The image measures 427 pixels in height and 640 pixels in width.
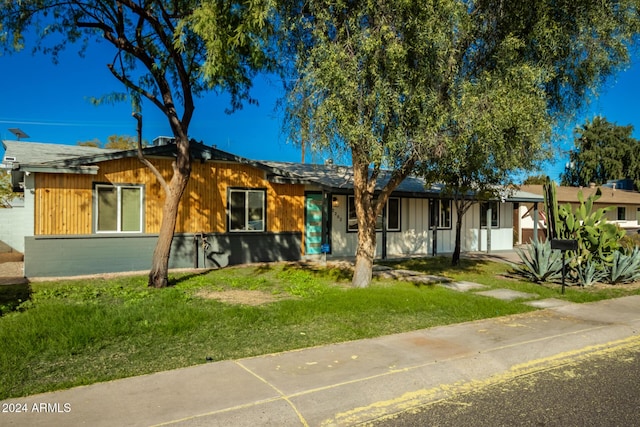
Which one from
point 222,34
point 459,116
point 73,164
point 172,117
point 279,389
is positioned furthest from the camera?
point 73,164

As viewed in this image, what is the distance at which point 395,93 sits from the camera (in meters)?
8.80

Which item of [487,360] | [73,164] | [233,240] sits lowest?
[487,360]

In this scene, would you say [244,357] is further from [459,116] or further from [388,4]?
[388,4]

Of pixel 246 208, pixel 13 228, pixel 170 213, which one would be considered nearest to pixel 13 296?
pixel 170 213

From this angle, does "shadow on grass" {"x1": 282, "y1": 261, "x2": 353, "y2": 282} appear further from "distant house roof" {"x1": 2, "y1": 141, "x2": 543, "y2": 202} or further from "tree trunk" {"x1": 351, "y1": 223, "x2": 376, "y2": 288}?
"distant house roof" {"x1": 2, "y1": 141, "x2": 543, "y2": 202}

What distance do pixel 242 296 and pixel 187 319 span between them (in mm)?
2562

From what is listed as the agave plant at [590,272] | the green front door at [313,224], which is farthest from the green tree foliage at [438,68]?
the green front door at [313,224]

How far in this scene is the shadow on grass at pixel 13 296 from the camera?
27.8ft

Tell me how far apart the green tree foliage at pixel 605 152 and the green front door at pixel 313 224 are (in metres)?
44.5

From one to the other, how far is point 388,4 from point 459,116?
2.52 m

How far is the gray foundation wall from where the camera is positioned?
41.2 ft

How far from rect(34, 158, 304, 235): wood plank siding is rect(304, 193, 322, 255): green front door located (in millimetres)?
343

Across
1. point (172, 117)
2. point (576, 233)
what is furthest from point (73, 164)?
point (576, 233)

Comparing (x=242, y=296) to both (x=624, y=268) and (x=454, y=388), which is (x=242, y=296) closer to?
(x=454, y=388)
